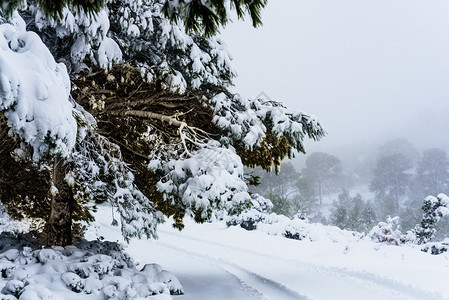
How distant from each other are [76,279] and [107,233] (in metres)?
12.6

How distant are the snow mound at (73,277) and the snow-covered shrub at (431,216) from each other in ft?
41.0

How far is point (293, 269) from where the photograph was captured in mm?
9188

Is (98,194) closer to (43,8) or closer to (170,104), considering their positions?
(170,104)

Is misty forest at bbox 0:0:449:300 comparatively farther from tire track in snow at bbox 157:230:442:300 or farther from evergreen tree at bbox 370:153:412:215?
evergreen tree at bbox 370:153:412:215

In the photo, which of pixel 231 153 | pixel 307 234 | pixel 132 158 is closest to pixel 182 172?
pixel 231 153

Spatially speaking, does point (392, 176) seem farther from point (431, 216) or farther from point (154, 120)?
point (154, 120)

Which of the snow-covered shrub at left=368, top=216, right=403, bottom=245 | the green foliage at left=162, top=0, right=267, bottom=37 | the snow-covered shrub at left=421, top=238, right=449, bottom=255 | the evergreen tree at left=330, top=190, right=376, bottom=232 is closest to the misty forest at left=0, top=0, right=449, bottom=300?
the green foliage at left=162, top=0, right=267, bottom=37

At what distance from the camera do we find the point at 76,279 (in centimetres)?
517

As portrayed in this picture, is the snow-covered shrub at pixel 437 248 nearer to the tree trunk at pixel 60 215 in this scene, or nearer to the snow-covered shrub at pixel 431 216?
the snow-covered shrub at pixel 431 216

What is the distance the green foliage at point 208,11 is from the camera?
99.2 inches

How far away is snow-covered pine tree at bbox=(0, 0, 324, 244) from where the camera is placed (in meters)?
5.78

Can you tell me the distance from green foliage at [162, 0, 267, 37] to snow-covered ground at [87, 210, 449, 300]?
4871 millimetres

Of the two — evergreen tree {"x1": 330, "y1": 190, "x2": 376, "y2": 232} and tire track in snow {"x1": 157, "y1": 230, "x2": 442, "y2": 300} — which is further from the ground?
evergreen tree {"x1": 330, "y1": 190, "x2": 376, "y2": 232}

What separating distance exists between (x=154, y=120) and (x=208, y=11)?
503 centimetres
